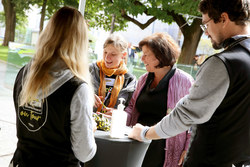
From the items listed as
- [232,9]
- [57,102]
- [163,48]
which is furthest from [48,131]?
[163,48]

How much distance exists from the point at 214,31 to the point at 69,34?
2.22 ft

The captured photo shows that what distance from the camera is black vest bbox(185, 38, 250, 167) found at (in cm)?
119

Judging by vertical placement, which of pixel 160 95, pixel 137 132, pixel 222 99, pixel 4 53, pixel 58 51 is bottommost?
pixel 4 53

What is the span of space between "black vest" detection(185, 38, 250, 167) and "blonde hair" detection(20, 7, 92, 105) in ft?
1.98

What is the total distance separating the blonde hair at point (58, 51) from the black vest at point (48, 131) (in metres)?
0.05

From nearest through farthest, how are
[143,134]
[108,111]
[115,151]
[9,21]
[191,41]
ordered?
1. [143,134]
2. [115,151]
3. [108,111]
4. [9,21]
5. [191,41]

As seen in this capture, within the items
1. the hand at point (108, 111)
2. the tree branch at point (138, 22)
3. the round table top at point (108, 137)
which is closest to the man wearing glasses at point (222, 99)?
the round table top at point (108, 137)

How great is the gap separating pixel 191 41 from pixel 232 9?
5.07m

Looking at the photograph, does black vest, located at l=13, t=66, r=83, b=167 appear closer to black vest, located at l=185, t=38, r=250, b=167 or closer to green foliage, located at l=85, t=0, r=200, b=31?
black vest, located at l=185, t=38, r=250, b=167

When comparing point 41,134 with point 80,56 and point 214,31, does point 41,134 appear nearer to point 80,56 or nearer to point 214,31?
point 80,56

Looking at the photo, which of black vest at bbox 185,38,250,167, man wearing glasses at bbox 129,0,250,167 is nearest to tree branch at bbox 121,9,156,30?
man wearing glasses at bbox 129,0,250,167

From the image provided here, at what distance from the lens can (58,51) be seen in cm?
127

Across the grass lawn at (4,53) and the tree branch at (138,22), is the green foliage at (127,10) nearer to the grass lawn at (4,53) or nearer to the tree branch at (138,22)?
the tree branch at (138,22)

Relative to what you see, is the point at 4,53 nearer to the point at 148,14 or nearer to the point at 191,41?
the point at 148,14
